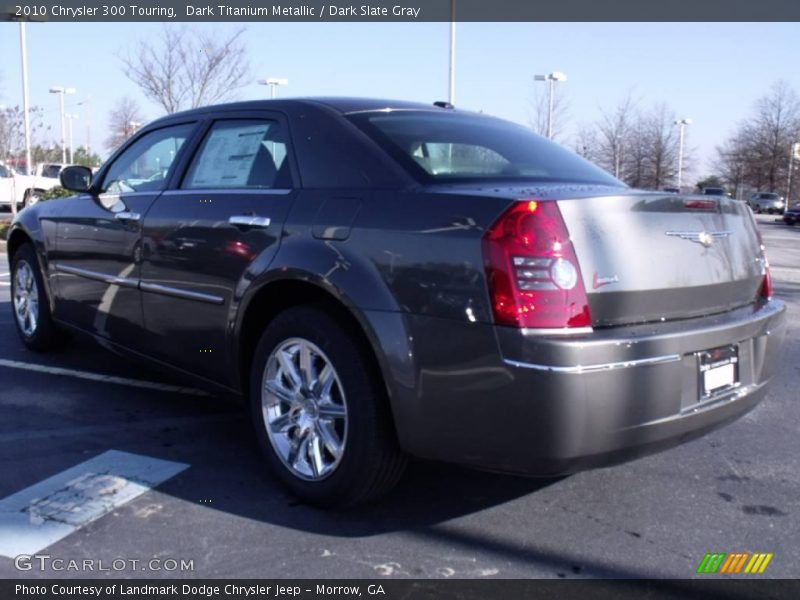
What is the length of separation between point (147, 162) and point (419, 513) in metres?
2.62

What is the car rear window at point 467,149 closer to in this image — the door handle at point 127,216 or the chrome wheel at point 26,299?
the door handle at point 127,216

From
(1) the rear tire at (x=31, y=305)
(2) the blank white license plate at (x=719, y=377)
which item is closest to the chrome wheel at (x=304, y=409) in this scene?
(2) the blank white license plate at (x=719, y=377)

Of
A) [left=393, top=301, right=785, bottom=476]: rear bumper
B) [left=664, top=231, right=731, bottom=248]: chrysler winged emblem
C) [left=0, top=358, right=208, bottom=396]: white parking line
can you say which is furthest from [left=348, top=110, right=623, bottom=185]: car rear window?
[left=0, top=358, right=208, bottom=396]: white parking line

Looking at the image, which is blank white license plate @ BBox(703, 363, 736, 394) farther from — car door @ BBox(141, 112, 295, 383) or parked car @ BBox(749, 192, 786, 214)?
parked car @ BBox(749, 192, 786, 214)

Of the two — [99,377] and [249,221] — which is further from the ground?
[249,221]

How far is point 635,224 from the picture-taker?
2869mm

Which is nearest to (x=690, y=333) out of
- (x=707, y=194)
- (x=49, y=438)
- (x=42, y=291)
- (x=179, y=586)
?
(x=707, y=194)

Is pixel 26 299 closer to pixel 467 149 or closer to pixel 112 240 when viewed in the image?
pixel 112 240

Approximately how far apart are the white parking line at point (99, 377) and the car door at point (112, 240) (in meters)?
0.39

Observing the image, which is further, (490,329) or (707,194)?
(707,194)

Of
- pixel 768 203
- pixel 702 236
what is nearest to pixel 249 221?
pixel 702 236

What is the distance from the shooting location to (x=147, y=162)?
15.2ft

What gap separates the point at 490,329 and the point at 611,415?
1.59 feet

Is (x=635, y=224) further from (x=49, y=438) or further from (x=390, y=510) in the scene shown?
(x=49, y=438)
